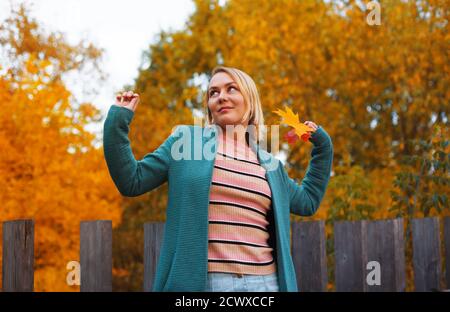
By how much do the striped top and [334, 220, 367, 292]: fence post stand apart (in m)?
1.02

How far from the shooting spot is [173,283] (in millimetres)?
2043

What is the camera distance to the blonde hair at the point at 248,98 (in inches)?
92.2

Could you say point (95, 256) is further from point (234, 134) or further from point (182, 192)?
point (234, 134)

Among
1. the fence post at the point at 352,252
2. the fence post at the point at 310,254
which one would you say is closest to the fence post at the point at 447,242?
the fence post at the point at 352,252

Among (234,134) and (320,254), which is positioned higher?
(234,134)

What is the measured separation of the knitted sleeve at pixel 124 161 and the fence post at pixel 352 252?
1.34 metres

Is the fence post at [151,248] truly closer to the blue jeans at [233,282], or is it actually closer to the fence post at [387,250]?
the blue jeans at [233,282]

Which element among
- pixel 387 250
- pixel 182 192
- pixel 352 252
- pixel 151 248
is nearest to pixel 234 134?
pixel 182 192

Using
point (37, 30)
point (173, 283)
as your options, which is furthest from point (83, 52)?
point (173, 283)

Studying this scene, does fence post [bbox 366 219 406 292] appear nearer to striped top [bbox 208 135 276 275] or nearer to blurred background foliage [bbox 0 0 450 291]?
striped top [bbox 208 135 276 275]

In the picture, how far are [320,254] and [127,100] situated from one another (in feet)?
4.67

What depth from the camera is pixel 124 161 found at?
6.61 feet
